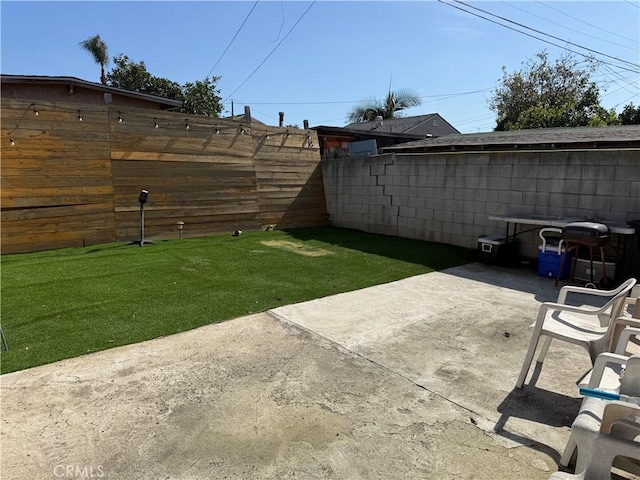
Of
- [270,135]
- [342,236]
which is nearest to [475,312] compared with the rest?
[342,236]

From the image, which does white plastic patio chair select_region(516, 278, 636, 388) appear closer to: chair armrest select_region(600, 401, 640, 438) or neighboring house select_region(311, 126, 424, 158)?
chair armrest select_region(600, 401, 640, 438)

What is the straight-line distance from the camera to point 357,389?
7.72 ft

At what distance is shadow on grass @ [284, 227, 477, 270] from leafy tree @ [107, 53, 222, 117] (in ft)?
43.8

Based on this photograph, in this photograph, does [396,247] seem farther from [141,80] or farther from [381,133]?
[141,80]

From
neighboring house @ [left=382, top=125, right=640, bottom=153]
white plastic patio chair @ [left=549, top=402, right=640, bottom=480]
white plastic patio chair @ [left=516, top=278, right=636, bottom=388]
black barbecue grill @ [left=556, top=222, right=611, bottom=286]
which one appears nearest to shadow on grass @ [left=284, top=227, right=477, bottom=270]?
black barbecue grill @ [left=556, top=222, right=611, bottom=286]

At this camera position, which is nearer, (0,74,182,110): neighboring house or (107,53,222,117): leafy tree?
(0,74,182,110): neighboring house

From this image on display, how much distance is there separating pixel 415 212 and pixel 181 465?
674 centimetres

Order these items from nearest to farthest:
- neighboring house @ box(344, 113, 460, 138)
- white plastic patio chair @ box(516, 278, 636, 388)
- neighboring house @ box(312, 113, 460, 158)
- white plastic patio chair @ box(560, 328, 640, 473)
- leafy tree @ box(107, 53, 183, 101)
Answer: white plastic patio chair @ box(560, 328, 640, 473) < white plastic patio chair @ box(516, 278, 636, 388) < neighboring house @ box(312, 113, 460, 158) < neighboring house @ box(344, 113, 460, 138) < leafy tree @ box(107, 53, 183, 101)

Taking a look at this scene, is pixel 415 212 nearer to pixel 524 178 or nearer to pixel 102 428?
pixel 524 178

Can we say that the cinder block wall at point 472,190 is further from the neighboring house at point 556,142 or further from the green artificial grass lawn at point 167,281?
the neighboring house at point 556,142

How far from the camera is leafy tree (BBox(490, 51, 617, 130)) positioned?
51.5ft

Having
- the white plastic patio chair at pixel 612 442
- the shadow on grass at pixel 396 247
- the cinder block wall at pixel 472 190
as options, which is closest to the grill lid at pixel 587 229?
the cinder block wall at pixel 472 190

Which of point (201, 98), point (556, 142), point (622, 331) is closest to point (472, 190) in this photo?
point (556, 142)

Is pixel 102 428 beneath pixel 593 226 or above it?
beneath
